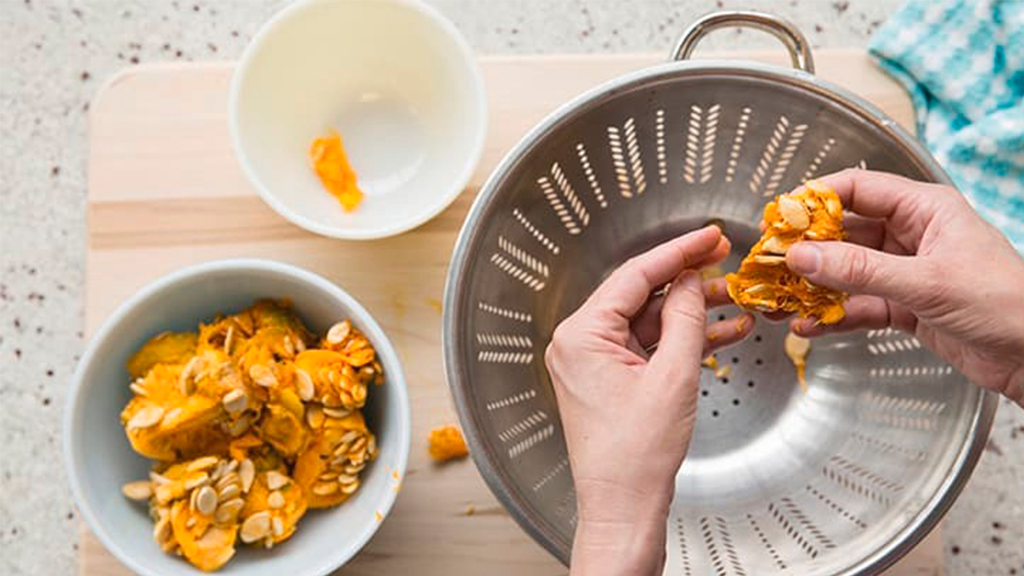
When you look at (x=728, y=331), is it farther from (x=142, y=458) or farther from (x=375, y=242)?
(x=142, y=458)

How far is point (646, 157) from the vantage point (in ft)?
2.83

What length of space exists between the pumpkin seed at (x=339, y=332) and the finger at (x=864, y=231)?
1.36 feet

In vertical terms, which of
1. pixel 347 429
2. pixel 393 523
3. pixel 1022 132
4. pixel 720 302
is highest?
pixel 1022 132

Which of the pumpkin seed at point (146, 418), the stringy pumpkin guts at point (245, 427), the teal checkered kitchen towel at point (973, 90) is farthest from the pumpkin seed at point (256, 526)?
the teal checkered kitchen towel at point (973, 90)

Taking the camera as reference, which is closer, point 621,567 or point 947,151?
point 621,567

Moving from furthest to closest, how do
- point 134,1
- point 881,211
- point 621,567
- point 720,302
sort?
point 134,1 → point 720,302 → point 881,211 → point 621,567

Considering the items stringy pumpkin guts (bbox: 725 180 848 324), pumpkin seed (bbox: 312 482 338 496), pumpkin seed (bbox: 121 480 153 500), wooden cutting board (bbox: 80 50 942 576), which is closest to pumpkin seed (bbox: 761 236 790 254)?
stringy pumpkin guts (bbox: 725 180 848 324)

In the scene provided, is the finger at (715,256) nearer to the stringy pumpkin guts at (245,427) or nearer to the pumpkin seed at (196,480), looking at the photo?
the stringy pumpkin guts at (245,427)

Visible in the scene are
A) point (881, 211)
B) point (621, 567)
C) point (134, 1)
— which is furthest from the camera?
point (134, 1)

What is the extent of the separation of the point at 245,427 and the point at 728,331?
416mm

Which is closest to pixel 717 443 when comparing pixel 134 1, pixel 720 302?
pixel 720 302

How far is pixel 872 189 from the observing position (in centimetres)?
72

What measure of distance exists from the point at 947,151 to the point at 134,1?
850 millimetres

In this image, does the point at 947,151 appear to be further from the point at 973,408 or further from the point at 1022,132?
the point at 973,408
